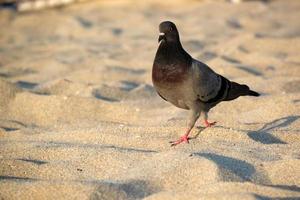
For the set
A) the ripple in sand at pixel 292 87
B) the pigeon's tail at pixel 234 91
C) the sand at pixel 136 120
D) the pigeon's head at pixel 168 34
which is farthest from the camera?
the ripple in sand at pixel 292 87

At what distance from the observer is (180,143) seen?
193 inches

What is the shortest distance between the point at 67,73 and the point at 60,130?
284cm

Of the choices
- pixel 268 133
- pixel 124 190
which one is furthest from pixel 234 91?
pixel 124 190

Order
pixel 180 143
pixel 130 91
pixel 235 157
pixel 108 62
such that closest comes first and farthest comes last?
pixel 235 157 < pixel 180 143 < pixel 130 91 < pixel 108 62

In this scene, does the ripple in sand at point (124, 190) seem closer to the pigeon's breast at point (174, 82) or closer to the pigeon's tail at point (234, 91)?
the pigeon's breast at point (174, 82)

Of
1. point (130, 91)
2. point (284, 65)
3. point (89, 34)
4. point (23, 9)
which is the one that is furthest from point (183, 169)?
point (23, 9)

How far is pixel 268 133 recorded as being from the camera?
5160 millimetres

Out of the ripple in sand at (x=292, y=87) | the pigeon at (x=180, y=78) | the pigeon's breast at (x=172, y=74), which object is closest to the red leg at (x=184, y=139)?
the pigeon at (x=180, y=78)

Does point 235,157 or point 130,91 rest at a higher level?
point 235,157

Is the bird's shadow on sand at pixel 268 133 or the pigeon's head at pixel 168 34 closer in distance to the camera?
the pigeon's head at pixel 168 34

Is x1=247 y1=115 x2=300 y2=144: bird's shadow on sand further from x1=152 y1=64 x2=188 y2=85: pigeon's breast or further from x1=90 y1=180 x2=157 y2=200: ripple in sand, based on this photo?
x1=90 y1=180 x2=157 y2=200: ripple in sand

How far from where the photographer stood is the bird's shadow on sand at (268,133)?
16.5 ft

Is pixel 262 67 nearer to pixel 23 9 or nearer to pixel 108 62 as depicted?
pixel 108 62

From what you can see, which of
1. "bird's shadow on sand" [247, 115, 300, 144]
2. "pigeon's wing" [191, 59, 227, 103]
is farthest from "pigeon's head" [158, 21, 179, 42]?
"bird's shadow on sand" [247, 115, 300, 144]
